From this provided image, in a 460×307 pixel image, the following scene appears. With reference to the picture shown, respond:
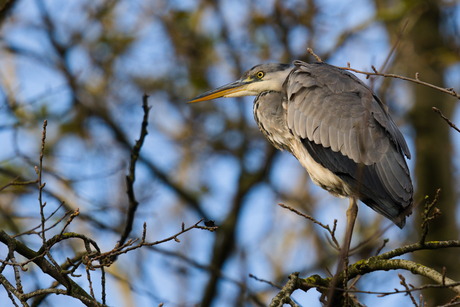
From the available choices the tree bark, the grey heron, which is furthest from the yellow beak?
the tree bark

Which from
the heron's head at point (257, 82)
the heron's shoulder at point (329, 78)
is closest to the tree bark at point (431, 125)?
the heron's head at point (257, 82)

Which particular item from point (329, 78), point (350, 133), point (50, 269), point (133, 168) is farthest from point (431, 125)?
point (50, 269)

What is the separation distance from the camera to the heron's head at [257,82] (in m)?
4.77

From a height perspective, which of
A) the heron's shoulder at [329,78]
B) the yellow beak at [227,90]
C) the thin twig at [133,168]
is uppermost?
the yellow beak at [227,90]

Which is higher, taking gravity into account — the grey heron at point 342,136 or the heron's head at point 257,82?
the heron's head at point 257,82

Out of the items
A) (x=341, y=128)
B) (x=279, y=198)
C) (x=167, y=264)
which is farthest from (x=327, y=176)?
(x=279, y=198)

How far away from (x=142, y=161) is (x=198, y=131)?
118cm

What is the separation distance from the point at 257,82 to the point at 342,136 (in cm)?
105

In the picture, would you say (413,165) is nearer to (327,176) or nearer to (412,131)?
(412,131)

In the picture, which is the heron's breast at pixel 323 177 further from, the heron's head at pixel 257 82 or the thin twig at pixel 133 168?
the thin twig at pixel 133 168

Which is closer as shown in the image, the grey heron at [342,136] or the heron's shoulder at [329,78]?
the grey heron at [342,136]

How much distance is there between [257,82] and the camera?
16.0 feet

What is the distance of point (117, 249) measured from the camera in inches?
92.8

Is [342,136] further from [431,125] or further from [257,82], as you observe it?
[431,125]
